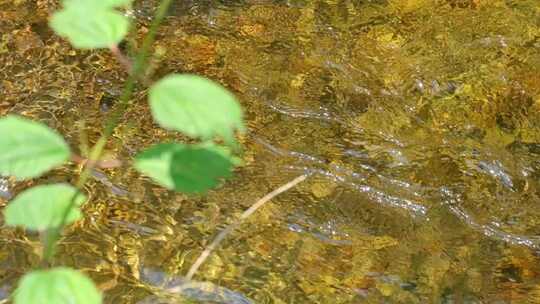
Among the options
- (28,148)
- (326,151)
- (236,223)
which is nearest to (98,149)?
(28,148)

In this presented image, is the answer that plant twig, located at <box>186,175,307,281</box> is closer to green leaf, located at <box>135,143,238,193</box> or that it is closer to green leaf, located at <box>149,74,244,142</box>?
A: green leaf, located at <box>135,143,238,193</box>

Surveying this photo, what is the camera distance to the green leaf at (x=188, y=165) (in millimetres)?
995

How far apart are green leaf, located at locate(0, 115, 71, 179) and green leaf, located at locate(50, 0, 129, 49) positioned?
0.40 ft

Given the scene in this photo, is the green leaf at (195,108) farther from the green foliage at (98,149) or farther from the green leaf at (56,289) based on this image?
the green leaf at (56,289)

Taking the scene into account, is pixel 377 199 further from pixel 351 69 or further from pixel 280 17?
pixel 280 17

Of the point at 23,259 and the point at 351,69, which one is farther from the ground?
the point at 351,69

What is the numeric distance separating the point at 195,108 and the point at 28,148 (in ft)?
0.81

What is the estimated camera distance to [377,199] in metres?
3.07

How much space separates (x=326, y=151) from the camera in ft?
10.7

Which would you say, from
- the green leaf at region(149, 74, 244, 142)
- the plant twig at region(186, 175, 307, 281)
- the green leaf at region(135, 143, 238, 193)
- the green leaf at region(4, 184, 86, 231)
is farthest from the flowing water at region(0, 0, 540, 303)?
the green leaf at region(149, 74, 244, 142)

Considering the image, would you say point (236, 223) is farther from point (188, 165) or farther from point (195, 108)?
point (195, 108)

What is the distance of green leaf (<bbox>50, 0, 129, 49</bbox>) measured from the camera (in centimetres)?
Answer: 100

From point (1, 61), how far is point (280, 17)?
1.38 meters

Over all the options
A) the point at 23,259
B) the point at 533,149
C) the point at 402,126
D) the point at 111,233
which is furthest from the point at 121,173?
the point at 533,149
